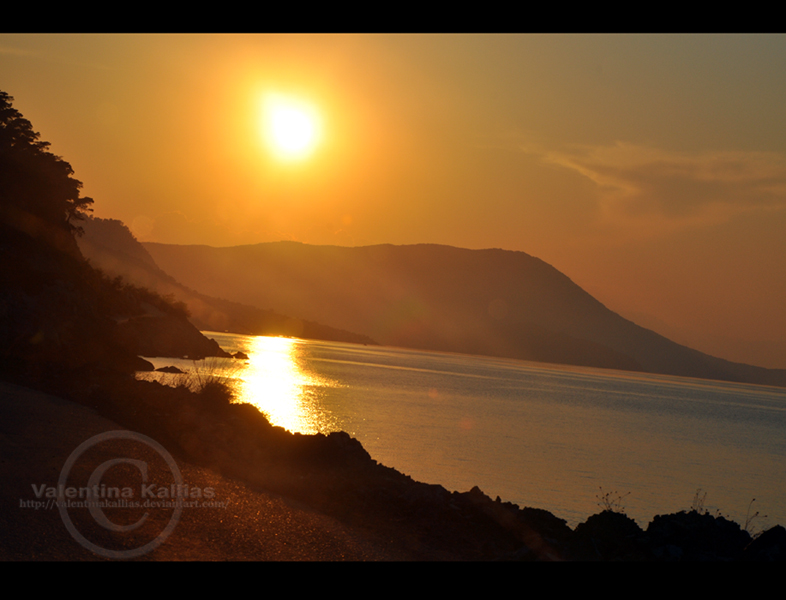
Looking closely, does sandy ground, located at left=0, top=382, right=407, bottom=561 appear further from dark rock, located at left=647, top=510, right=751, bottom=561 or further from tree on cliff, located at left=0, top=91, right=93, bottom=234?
tree on cliff, located at left=0, top=91, right=93, bottom=234

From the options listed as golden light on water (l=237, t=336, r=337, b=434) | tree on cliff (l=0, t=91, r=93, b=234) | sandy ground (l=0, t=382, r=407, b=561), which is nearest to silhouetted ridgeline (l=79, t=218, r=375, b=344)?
golden light on water (l=237, t=336, r=337, b=434)

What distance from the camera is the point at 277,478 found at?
459 inches

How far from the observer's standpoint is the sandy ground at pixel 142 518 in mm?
7270

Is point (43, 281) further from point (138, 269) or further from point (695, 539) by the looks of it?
point (138, 269)

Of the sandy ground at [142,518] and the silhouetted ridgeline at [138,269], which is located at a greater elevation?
the silhouetted ridgeline at [138,269]

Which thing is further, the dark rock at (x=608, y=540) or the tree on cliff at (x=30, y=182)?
the tree on cliff at (x=30, y=182)

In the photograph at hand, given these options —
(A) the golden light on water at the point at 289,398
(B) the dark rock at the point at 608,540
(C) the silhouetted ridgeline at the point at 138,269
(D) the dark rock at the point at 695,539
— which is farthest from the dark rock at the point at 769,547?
(C) the silhouetted ridgeline at the point at 138,269

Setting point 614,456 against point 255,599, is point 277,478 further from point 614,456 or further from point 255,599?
point 614,456

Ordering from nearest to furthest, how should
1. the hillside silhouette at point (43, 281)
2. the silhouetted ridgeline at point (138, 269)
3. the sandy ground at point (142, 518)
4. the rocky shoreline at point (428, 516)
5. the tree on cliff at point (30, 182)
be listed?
the sandy ground at point (142, 518) → the rocky shoreline at point (428, 516) → the hillside silhouette at point (43, 281) → the tree on cliff at point (30, 182) → the silhouetted ridgeline at point (138, 269)

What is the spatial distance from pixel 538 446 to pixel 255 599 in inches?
1181

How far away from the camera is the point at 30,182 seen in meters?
31.1

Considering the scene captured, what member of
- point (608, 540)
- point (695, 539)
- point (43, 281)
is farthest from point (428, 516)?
point (43, 281)

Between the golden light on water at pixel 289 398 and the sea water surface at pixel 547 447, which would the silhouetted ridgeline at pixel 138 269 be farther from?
the sea water surface at pixel 547 447

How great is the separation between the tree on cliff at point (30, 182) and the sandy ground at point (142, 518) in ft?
65.6
